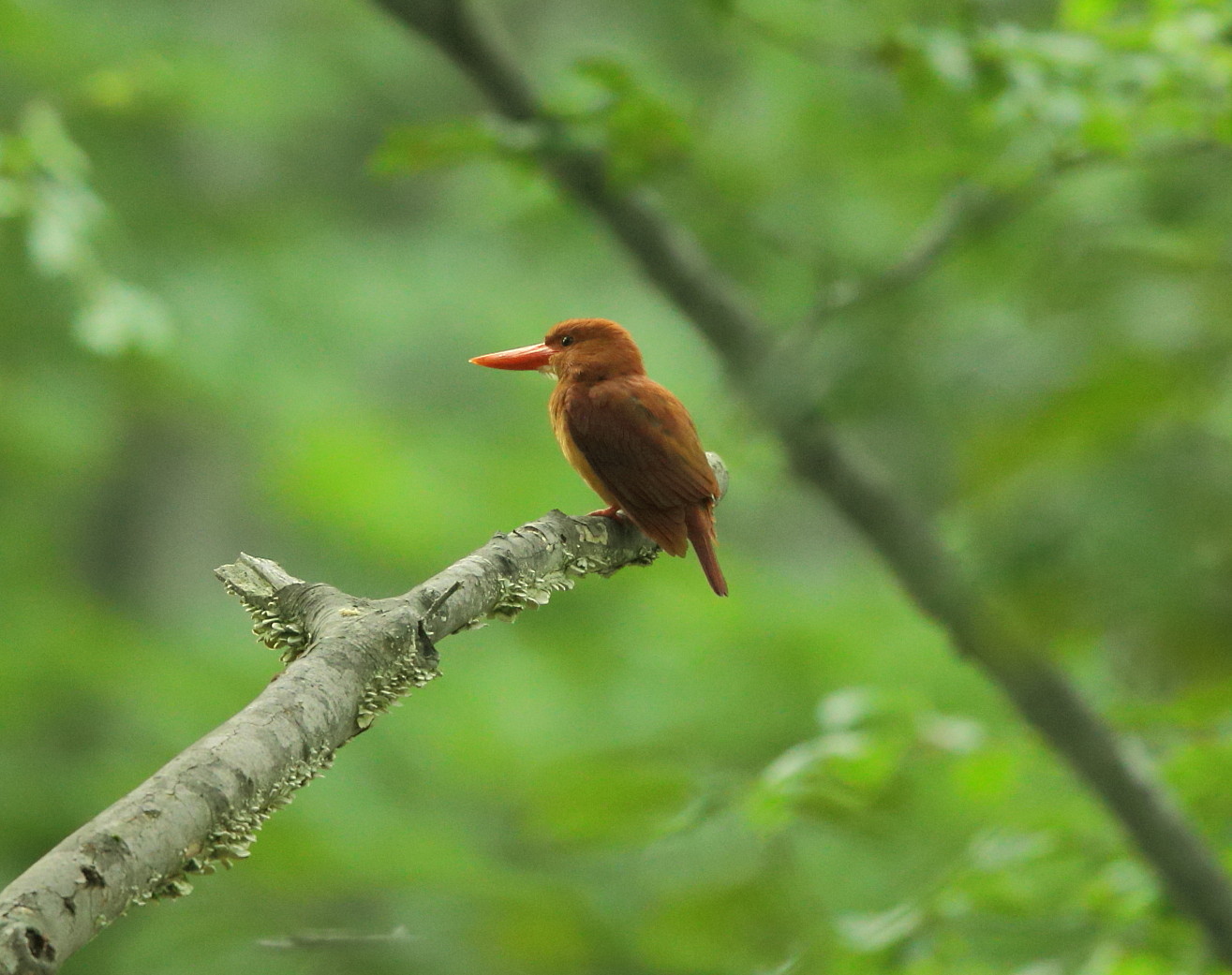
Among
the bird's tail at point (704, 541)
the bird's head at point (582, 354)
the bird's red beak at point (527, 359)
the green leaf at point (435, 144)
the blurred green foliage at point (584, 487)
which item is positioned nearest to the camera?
the blurred green foliage at point (584, 487)

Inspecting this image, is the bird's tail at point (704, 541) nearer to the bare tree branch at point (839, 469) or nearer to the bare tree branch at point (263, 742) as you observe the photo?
the bare tree branch at point (839, 469)

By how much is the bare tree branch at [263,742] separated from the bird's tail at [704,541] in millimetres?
708

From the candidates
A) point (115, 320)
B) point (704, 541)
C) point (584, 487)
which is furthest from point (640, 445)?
point (584, 487)

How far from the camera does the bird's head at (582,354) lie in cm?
305

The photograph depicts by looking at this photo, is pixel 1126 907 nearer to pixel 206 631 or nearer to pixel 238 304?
pixel 238 304

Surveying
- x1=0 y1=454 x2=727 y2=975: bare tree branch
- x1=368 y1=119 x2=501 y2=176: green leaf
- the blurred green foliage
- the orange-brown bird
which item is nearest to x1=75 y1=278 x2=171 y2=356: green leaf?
the blurred green foliage

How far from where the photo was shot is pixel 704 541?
2.59 meters

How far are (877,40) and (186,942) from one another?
288cm

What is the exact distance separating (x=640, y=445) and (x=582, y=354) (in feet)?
1.95

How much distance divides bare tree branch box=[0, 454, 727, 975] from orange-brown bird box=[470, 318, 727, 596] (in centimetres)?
57

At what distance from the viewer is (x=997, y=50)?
239cm

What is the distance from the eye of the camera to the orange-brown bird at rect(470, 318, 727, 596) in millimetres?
2461

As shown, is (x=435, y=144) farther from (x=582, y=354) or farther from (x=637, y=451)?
(x=637, y=451)

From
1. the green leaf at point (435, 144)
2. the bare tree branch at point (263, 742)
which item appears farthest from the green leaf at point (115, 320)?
the bare tree branch at point (263, 742)
